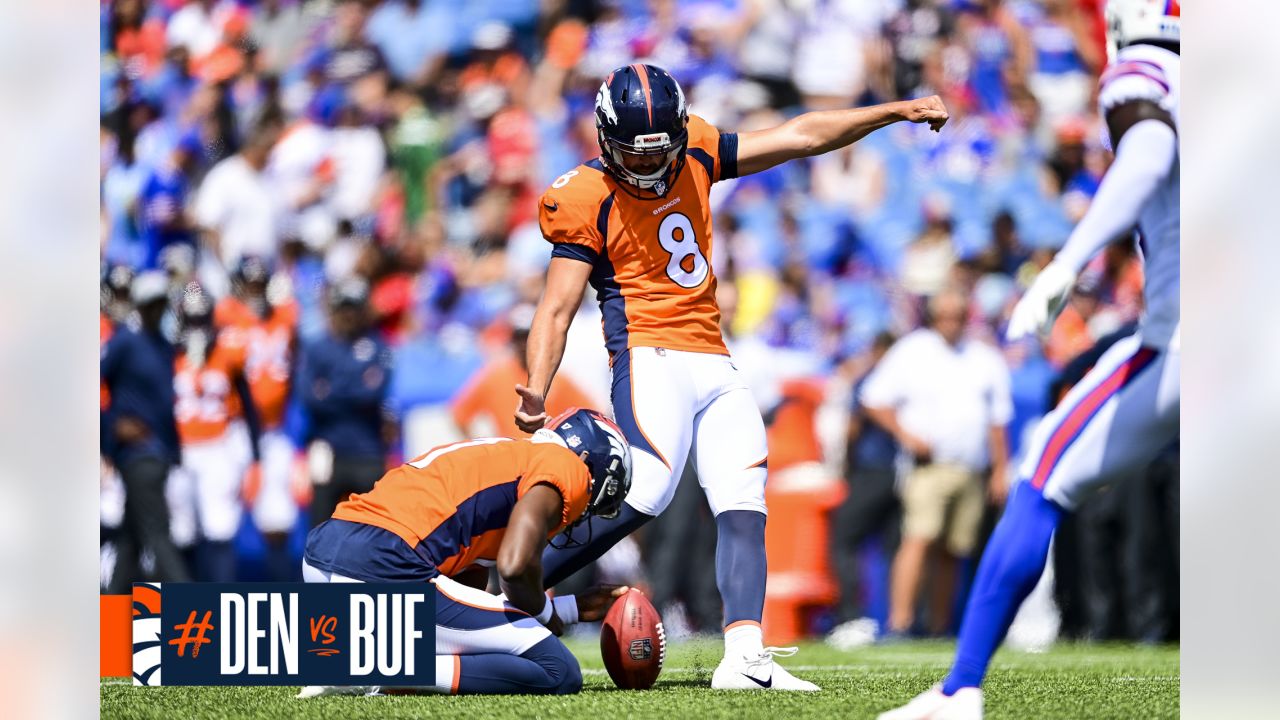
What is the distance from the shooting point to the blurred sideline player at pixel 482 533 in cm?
416

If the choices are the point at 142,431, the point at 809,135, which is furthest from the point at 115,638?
the point at 809,135

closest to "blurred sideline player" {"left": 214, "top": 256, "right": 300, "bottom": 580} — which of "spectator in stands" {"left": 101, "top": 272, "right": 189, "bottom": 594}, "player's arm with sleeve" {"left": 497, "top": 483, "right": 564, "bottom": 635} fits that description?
"spectator in stands" {"left": 101, "top": 272, "right": 189, "bottom": 594}

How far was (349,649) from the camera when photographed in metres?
4.14

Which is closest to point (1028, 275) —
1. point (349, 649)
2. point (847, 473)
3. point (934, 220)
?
point (934, 220)

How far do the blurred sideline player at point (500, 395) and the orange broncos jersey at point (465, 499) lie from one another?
8.88ft

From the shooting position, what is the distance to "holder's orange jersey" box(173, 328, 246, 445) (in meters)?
7.29

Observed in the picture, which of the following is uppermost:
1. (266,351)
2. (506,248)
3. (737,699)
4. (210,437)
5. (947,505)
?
(506,248)

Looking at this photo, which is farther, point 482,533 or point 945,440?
point 945,440

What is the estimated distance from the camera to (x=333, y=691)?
14.4ft

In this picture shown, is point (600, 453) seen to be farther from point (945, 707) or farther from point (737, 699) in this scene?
point (945, 707)

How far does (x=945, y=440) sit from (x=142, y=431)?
3.37m

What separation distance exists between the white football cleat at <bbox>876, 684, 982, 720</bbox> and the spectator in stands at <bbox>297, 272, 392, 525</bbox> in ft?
13.2

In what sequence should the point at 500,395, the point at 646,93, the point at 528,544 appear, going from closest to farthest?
1. the point at 528,544
2. the point at 646,93
3. the point at 500,395
